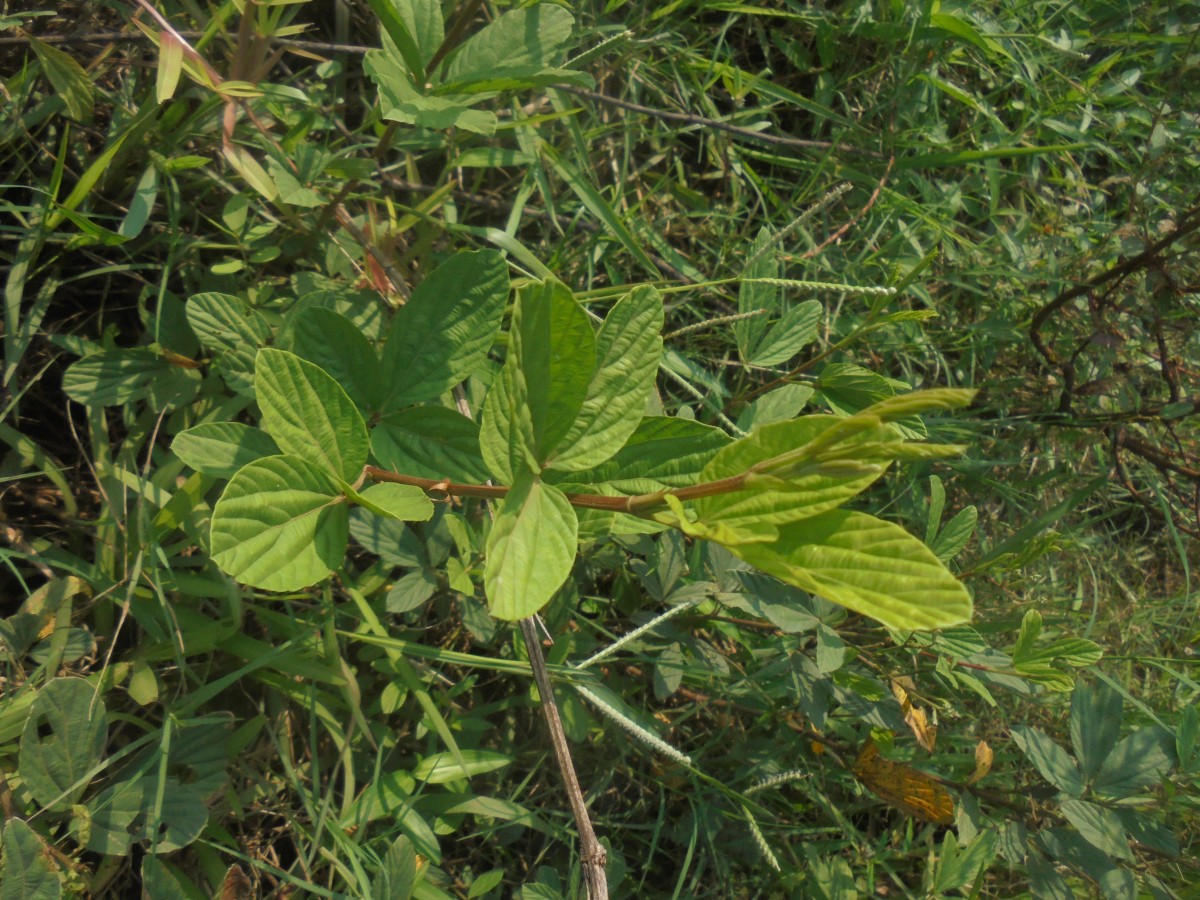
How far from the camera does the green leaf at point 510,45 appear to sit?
1.45 meters

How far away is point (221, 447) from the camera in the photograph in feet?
4.08

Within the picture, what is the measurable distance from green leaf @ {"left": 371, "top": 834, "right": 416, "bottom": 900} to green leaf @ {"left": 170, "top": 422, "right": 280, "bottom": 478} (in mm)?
680

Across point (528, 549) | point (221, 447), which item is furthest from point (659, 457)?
point (221, 447)

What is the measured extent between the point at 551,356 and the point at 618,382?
0.33ft

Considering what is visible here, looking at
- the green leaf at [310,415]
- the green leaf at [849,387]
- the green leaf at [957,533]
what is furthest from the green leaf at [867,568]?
the green leaf at [957,533]

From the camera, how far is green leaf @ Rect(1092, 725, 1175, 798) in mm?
1691

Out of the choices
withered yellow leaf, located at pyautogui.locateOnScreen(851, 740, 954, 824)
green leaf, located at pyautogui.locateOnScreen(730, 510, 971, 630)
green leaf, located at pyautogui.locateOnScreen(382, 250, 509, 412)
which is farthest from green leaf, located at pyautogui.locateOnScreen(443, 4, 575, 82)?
withered yellow leaf, located at pyautogui.locateOnScreen(851, 740, 954, 824)

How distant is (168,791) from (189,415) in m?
0.67

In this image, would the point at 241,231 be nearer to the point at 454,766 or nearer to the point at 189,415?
the point at 189,415

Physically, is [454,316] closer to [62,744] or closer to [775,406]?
[775,406]

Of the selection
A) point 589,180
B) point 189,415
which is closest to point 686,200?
point 589,180

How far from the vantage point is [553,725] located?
121cm

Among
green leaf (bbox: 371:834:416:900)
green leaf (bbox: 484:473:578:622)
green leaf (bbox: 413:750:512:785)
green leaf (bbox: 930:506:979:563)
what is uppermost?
green leaf (bbox: 484:473:578:622)

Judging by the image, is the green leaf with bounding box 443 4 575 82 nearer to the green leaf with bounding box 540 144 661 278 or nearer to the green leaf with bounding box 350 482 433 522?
the green leaf with bounding box 540 144 661 278
